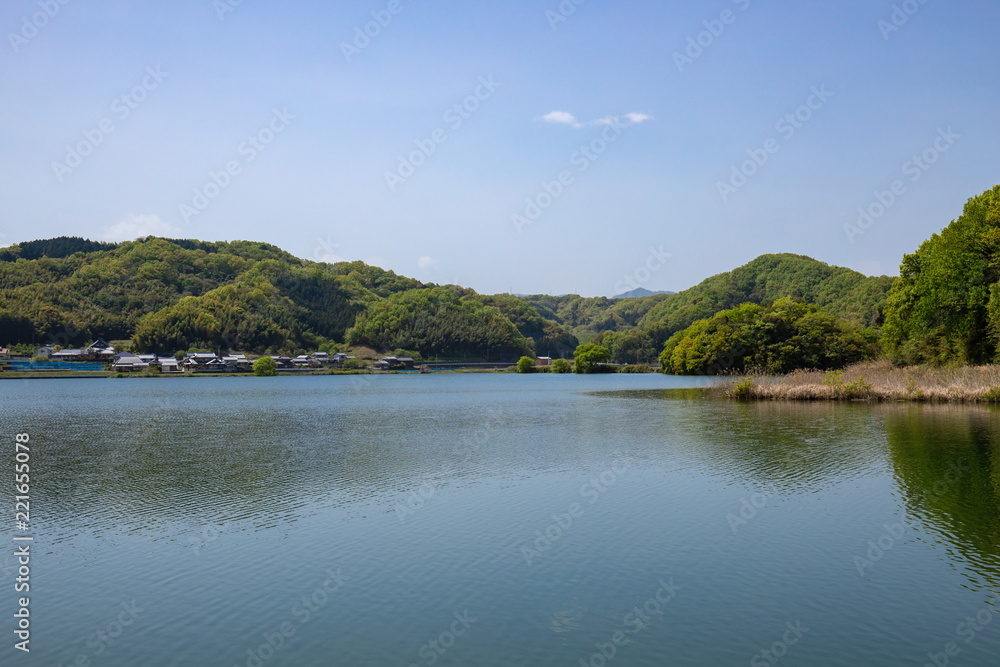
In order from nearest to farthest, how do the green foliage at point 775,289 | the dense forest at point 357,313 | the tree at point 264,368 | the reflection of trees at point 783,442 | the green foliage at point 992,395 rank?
the reflection of trees at point 783,442
the green foliage at point 992,395
the dense forest at point 357,313
the tree at point 264,368
the green foliage at point 775,289

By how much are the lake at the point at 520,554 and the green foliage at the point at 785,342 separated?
150 feet

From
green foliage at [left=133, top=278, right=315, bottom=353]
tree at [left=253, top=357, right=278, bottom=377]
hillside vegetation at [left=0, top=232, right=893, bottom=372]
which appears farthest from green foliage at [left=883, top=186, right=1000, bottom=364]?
green foliage at [left=133, top=278, right=315, bottom=353]

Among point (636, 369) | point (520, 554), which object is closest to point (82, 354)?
point (636, 369)

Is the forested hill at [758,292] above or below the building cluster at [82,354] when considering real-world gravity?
above

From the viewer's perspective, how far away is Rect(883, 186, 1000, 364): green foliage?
39.8 meters

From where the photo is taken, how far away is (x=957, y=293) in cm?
4088

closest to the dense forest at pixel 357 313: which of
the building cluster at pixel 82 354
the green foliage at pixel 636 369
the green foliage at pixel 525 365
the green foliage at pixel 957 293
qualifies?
the green foliage at pixel 957 293

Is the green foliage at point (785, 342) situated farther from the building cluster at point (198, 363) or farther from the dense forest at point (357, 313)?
the building cluster at point (198, 363)

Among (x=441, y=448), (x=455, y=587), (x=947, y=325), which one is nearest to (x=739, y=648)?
(x=455, y=587)

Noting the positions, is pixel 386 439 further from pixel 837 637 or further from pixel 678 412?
pixel 837 637

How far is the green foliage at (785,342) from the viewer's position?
69375mm

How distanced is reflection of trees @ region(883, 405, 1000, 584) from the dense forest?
2425 centimetres

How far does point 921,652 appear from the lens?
8148 millimetres

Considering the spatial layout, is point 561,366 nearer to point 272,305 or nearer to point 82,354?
point 272,305
